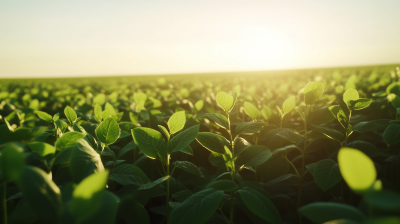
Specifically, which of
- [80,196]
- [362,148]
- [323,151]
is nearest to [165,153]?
[80,196]

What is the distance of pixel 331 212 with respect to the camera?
560 millimetres

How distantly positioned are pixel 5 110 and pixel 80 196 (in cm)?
240

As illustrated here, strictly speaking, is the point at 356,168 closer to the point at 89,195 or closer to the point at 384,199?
the point at 384,199

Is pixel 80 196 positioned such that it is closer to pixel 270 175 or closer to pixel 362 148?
pixel 270 175

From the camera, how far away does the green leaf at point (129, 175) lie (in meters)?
0.92

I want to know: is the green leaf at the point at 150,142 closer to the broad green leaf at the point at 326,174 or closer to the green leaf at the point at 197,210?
the green leaf at the point at 197,210

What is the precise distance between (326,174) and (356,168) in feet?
1.81

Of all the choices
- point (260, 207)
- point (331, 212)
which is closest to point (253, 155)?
point (260, 207)

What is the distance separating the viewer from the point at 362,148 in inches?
49.8

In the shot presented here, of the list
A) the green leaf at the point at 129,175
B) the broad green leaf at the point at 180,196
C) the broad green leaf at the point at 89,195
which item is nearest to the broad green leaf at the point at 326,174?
the broad green leaf at the point at 180,196

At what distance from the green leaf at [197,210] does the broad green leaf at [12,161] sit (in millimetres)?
436

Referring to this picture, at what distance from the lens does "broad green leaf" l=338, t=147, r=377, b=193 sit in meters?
0.53

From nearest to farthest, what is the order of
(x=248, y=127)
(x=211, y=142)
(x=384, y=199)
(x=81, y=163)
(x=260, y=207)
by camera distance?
(x=384, y=199)
(x=81, y=163)
(x=260, y=207)
(x=211, y=142)
(x=248, y=127)

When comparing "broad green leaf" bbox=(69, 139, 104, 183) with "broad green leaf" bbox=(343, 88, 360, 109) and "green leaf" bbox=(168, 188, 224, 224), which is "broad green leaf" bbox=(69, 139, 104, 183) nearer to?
"green leaf" bbox=(168, 188, 224, 224)
